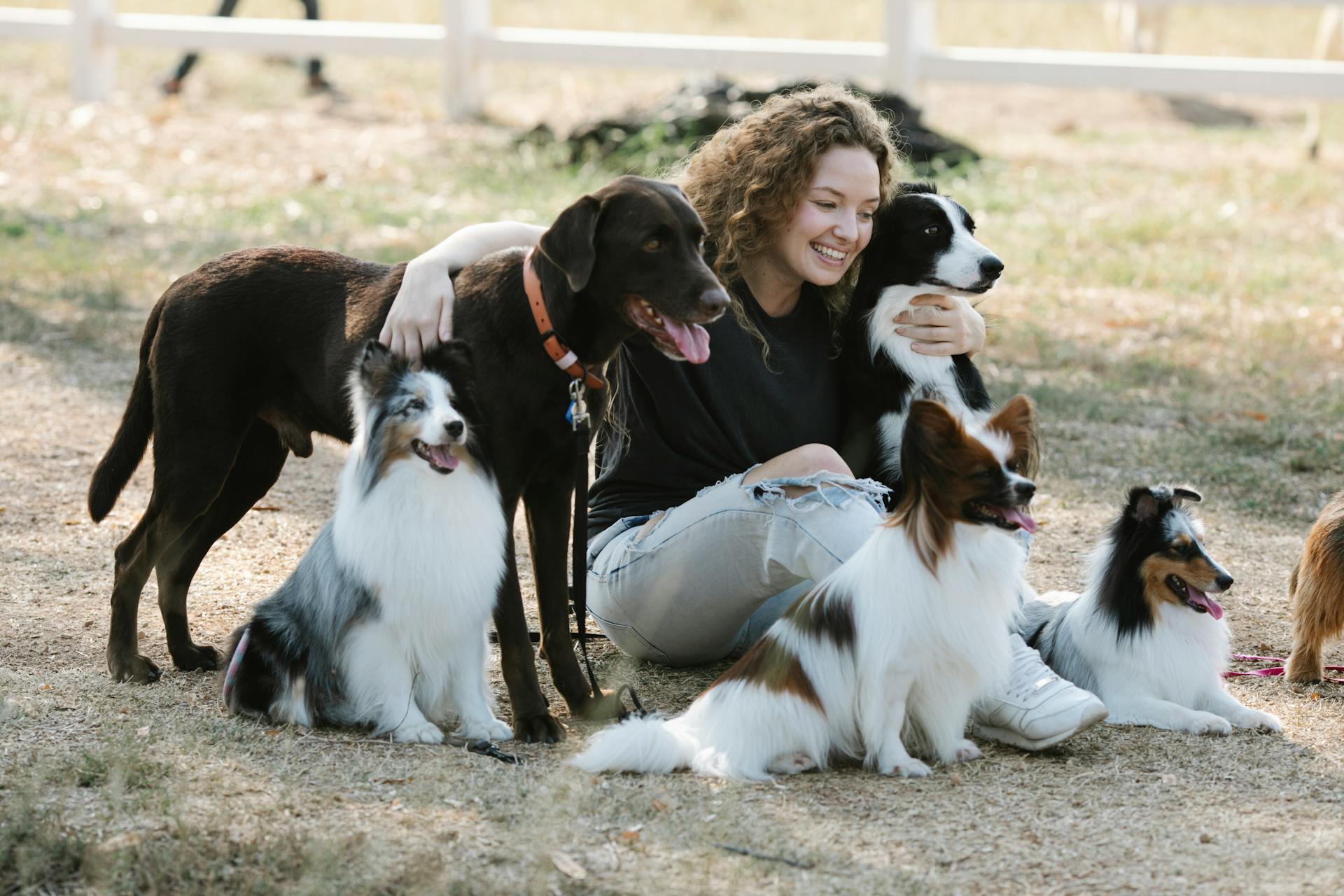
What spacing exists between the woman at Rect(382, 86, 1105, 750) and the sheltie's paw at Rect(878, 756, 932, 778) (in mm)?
390

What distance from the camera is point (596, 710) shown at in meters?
3.79

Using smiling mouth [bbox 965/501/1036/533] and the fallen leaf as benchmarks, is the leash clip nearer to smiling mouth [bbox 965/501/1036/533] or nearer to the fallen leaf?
A: smiling mouth [bbox 965/501/1036/533]

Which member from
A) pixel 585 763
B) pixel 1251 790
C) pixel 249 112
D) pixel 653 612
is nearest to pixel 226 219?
pixel 249 112

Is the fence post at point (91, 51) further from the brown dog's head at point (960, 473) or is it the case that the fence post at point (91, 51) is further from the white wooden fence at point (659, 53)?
the brown dog's head at point (960, 473)

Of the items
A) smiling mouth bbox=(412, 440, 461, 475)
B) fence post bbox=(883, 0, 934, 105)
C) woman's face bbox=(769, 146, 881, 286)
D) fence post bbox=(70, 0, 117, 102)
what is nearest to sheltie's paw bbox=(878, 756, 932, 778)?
smiling mouth bbox=(412, 440, 461, 475)

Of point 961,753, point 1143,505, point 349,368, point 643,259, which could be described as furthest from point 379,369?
point 1143,505

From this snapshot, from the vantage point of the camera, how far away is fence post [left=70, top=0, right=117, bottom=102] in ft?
43.0

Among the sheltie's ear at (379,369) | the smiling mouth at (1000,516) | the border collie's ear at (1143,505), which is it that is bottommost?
the border collie's ear at (1143,505)

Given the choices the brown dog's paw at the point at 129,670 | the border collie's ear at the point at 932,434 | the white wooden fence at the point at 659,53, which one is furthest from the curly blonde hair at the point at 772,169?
the white wooden fence at the point at 659,53

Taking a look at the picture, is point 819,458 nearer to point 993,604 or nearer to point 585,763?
point 993,604

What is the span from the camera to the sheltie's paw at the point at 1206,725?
3.79 m

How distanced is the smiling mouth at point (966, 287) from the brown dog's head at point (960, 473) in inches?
37.5

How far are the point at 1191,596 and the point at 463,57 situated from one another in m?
10.2

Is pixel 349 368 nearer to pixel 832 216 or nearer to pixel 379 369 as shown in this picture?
pixel 379 369
